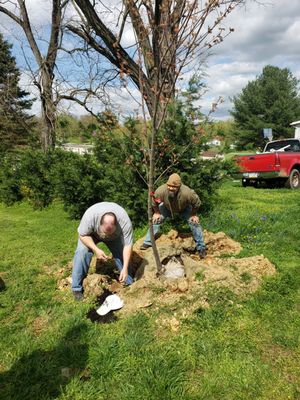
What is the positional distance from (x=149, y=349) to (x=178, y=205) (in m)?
2.50

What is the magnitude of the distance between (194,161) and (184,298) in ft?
12.3

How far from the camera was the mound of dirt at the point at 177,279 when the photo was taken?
12.1ft

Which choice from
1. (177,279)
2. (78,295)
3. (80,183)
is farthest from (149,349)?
(80,183)

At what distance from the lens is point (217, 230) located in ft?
20.7

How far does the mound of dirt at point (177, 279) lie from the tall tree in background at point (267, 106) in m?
40.6

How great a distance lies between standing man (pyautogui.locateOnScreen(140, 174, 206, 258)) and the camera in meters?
5.00

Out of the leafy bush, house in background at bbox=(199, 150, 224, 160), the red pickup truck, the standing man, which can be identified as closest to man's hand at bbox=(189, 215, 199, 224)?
the standing man

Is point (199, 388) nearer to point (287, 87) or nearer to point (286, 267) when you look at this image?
point (286, 267)

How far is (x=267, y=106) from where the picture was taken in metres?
46.3

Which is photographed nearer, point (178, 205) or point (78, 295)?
point (78, 295)

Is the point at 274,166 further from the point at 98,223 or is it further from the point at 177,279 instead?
the point at 98,223

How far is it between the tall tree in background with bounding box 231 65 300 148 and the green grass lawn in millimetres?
41603

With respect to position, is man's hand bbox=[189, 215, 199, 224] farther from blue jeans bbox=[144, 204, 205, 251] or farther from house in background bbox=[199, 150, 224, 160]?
house in background bbox=[199, 150, 224, 160]

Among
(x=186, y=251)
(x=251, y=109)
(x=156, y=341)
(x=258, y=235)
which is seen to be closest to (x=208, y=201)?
(x=258, y=235)
